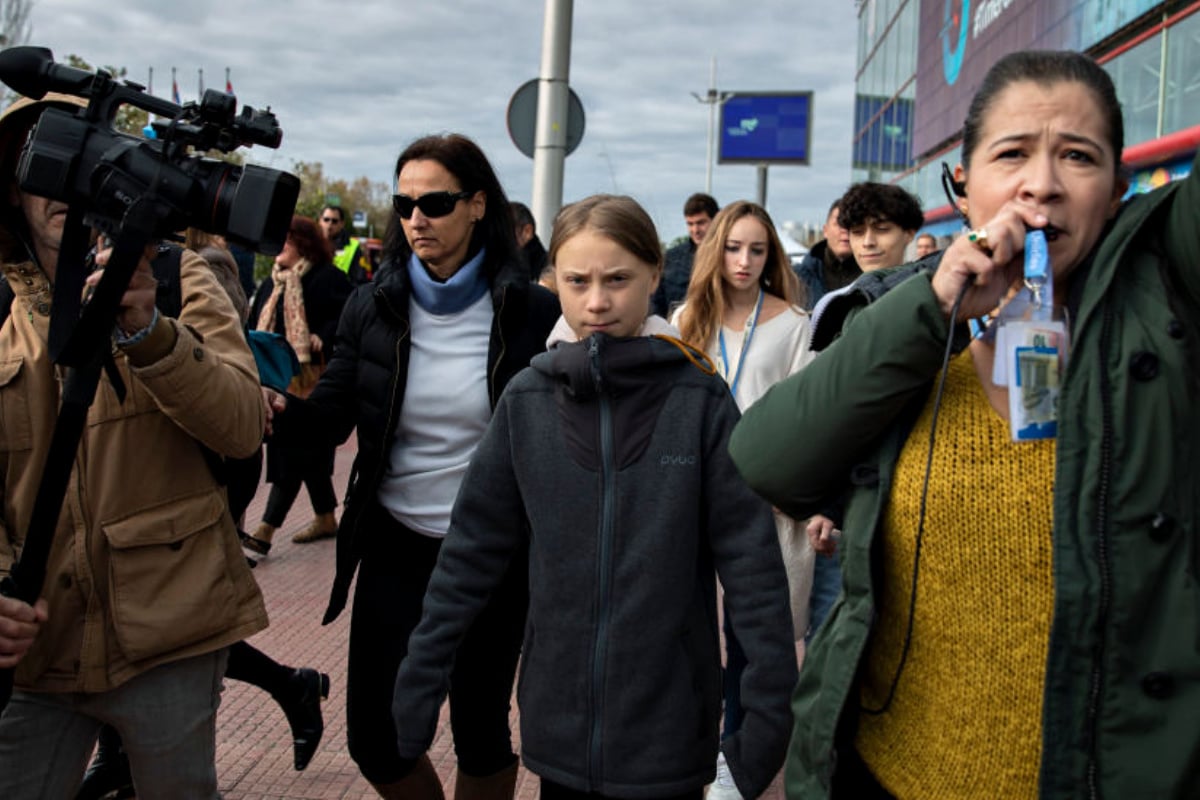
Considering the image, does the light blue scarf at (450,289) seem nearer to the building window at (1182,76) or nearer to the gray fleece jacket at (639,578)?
the gray fleece jacket at (639,578)

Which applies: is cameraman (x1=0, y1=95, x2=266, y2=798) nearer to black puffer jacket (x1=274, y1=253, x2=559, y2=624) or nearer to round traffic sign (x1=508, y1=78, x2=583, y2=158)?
black puffer jacket (x1=274, y1=253, x2=559, y2=624)

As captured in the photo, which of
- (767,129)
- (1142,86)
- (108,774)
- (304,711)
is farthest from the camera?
(767,129)

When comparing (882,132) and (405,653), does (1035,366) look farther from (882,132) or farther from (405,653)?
(882,132)

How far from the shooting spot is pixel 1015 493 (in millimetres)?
1563

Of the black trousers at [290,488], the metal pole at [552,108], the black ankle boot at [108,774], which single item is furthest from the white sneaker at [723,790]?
the metal pole at [552,108]

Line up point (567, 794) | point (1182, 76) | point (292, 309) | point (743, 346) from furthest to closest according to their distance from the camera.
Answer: point (1182, 76)
point (292, 309)
point (743, 346)
point (567, 794)

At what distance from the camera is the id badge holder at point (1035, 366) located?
1.54 meters

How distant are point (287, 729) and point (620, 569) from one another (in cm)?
254

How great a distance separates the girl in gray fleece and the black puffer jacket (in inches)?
25.8

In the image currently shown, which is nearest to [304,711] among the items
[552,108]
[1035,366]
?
[1035,366]

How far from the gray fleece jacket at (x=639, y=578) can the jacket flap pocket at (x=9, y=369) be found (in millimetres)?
1028

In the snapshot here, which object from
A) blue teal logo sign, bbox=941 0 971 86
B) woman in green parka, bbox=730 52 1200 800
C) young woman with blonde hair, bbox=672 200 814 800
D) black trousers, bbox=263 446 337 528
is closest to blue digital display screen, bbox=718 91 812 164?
blue teal logo sign, bbox=941 0 971 86

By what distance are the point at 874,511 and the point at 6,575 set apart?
1.74 metres

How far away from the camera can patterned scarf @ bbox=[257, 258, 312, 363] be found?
6961mm
